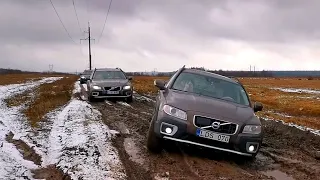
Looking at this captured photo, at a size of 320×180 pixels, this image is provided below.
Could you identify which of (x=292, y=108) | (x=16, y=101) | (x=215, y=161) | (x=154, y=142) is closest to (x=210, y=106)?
(x=215, y=161)

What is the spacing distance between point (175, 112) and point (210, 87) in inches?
59.6

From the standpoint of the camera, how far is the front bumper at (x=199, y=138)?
616cm

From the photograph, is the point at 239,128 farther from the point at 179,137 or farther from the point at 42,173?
the point at 42,173

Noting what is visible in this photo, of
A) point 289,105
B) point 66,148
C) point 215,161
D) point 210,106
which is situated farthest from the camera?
point 289,105

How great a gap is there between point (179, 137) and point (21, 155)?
2.56 m

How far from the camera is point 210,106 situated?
6.52 m

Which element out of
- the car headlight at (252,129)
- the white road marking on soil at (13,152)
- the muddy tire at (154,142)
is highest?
the car headlight at (252,129)

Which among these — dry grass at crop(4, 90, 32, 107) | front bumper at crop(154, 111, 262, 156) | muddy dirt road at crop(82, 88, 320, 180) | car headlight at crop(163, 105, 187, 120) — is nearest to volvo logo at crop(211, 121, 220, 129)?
front bumper at crop(154, 111, 262, 156)

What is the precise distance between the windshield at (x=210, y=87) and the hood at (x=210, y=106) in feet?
1.17

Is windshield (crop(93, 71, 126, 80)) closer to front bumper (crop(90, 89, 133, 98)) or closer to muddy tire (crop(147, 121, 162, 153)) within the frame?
front bumper (crop(90, 89, 133, 98))

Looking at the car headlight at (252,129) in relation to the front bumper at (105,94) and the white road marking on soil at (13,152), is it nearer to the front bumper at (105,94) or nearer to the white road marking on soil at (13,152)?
the white road marking on soil at (13,152)

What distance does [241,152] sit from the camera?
627 cm

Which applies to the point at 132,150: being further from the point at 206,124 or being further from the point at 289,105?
the point at 289,105

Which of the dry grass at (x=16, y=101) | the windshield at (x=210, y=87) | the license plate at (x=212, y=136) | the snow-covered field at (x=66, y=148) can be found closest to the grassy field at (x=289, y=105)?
the windshield at (x=210, y=87)
